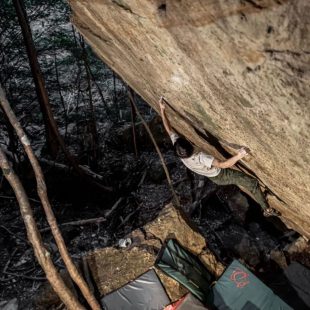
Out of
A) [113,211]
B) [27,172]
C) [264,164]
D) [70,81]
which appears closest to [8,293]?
[113,211]

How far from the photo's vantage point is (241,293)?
14.6ft

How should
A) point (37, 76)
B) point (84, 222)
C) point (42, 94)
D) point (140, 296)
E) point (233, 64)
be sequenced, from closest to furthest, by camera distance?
point (233, 64) → point (140, 296) → point (37, 76) → point (42, 94) → point (84, 222)

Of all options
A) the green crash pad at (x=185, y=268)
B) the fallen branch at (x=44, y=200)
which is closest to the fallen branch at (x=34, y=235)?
the fallen branch at (x=44, y=200)

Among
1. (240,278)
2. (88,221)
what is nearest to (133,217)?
(88,221)

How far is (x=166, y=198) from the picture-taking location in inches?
321

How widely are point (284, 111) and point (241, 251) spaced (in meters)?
4.81

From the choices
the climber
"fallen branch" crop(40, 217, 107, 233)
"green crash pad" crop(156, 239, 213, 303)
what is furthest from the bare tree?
"green crash pad" crop(156, 239, 213, 303)

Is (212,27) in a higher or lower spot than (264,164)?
higher

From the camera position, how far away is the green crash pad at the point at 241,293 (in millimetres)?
4363

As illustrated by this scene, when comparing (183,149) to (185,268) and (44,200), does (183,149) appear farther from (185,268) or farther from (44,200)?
(44,200)

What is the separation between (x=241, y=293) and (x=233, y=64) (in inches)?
137

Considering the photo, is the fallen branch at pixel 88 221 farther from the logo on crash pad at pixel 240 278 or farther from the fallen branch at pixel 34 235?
the logo on crash pad at pixel 240 278

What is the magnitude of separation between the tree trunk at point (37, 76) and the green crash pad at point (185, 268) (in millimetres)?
3689

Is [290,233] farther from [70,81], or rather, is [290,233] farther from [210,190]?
[70,81]
